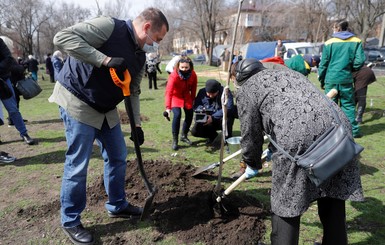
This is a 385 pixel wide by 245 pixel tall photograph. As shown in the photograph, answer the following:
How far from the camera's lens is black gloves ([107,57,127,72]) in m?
2.24

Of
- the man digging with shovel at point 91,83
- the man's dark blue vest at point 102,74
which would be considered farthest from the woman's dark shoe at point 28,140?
the man's dark blue vest at point 102,74

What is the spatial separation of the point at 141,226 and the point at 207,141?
2.95m

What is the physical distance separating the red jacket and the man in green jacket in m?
2.55

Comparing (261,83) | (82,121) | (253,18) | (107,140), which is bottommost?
(107,140)

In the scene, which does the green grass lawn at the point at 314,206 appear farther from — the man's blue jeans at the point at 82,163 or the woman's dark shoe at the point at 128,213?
the man's blue jeans at the point at 82,163

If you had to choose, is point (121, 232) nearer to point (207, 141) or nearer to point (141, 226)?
point (141, 226)

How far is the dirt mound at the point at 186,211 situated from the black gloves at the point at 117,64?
1.60 meters

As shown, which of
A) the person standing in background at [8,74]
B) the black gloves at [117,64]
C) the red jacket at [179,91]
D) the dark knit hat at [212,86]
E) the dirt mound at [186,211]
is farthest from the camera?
the red jacket at [179,91]

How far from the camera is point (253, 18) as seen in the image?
43906 millimetres

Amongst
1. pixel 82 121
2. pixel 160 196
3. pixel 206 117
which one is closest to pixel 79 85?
pixel 82 121

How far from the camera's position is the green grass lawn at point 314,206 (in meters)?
2.92

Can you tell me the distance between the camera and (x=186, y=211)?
315cm

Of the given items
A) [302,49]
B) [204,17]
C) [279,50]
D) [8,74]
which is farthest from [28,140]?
[204,17]

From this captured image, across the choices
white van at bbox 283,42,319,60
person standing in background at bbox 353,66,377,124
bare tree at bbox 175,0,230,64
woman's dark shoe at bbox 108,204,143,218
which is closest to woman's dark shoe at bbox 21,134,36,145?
woman's dark shoe at bbox 108,204,143,218
